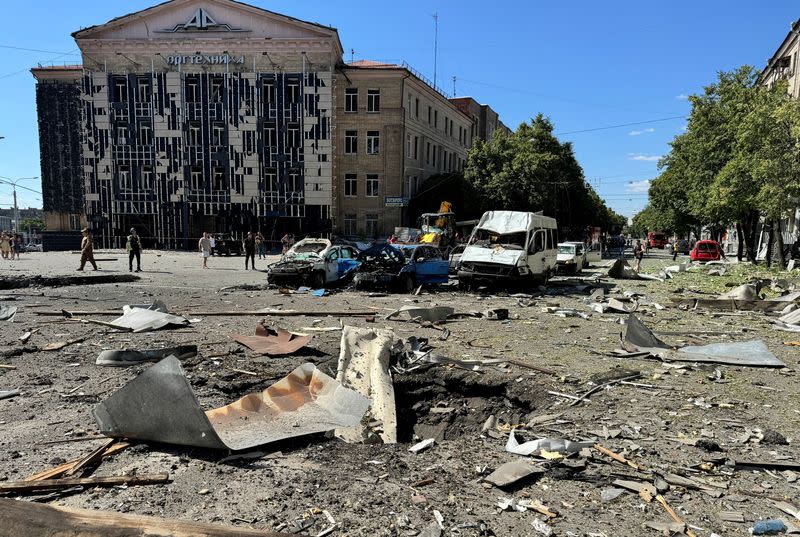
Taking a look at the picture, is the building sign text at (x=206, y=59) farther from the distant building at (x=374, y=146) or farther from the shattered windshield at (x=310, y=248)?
the shattered windshield at (x=310, y=248)

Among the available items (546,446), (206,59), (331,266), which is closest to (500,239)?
(331,266)

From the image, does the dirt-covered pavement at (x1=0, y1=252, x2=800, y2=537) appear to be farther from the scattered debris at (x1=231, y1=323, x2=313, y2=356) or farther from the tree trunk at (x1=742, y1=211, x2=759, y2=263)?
the tree trunk at (x1=742, y1=211, x2=759, y2=263)

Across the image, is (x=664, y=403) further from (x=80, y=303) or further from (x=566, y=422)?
(x=80, y=303)

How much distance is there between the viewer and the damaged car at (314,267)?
1614 centimetres

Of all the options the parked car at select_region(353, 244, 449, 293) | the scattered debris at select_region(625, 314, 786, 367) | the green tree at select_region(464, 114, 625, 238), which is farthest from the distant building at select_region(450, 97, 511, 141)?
the scattered debris at select_region(625, 314, 786, 367)

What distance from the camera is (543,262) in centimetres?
1719

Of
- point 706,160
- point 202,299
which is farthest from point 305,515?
point 706,160

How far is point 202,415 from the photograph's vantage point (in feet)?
13.1

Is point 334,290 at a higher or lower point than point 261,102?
lower

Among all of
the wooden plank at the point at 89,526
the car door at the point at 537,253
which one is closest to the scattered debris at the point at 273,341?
the wooden plank at the point at 89,526

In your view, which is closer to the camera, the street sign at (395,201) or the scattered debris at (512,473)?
the scattered debris at (512,473)

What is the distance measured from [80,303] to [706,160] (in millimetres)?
31805

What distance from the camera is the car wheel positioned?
16156 mm

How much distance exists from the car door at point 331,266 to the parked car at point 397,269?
1017mm
